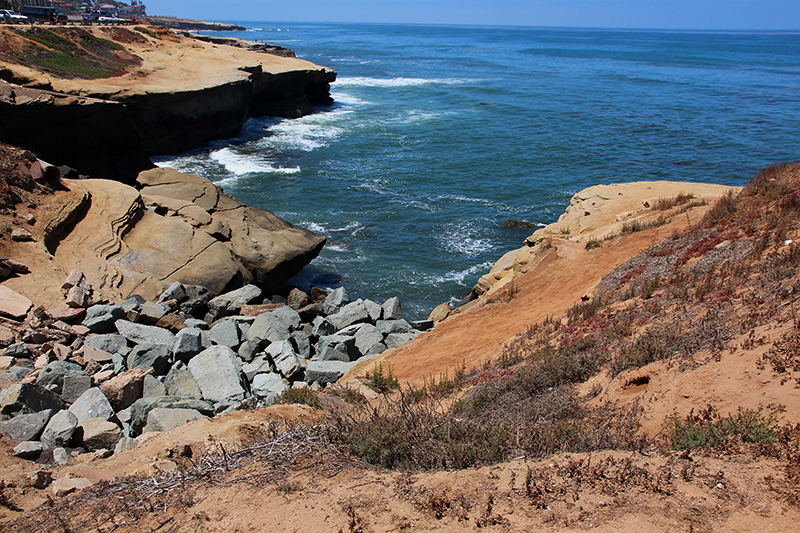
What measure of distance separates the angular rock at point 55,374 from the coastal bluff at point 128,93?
13.1m

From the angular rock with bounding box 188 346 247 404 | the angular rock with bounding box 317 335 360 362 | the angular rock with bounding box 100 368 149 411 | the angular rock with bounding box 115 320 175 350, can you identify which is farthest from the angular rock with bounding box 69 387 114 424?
the angular rock with bounding box 317 335 360 362

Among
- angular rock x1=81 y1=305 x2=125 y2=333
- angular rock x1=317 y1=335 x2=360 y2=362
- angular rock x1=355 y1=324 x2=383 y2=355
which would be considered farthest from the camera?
angular rock x1=355 y1=324 x2=383 y2=355

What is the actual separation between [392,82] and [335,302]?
56.2 meters

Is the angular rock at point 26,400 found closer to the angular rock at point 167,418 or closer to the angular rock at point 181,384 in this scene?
the angular rock at point 167,418

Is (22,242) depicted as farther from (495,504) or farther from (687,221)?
(687,221)

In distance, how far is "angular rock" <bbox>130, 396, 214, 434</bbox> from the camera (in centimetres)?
738

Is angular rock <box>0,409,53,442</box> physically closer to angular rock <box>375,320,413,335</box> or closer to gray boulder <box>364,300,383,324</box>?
angular rock <box>375,320,413,335</box>

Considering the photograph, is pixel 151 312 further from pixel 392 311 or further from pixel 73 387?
pixel 392 311

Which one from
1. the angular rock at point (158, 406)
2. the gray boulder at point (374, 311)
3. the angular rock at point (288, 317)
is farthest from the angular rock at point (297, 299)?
the angular rock at point (158, 406)

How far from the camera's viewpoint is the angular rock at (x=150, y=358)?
895 cm

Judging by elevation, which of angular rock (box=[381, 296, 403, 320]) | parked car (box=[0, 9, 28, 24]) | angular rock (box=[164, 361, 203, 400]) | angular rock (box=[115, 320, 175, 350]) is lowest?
angular rock (box=[381, 296, 403, 320])

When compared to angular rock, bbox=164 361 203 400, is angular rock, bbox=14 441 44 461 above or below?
above

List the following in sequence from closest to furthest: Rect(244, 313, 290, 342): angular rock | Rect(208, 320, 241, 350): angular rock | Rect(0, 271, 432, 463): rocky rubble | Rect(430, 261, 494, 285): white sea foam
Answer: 1. Rect(0, 271, 432, 463): rocky rubble
2. Rect(208, 320, 241, 350): angular rock
3. Rect(244, 313, 290, 342): angular rock
4. Rect(430, 261, 494, 285): white sea foam

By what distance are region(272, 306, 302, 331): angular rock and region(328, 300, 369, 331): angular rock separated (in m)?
0.86
